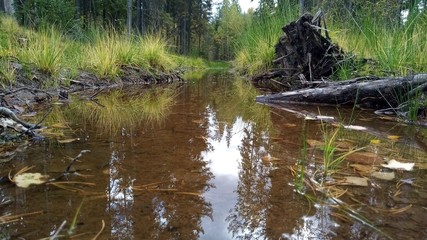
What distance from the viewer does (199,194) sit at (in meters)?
1.12

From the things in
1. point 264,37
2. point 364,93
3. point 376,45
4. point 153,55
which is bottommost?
point 364,93

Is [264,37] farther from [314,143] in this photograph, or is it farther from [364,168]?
[364,168]

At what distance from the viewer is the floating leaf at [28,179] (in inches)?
45.2

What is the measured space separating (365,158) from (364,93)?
173 centimetres

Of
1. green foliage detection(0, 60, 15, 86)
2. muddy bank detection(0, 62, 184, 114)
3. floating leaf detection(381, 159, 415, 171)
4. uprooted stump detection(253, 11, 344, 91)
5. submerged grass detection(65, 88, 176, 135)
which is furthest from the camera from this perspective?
uprooted stump detection(253, 11, 344, 91)

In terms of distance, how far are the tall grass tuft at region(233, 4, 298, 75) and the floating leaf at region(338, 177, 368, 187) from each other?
217 inches

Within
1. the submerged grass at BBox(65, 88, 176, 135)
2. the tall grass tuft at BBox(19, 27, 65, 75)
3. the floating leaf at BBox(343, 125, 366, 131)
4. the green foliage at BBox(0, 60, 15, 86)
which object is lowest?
the floating leaf at BBox(343, 125, 366, 131)

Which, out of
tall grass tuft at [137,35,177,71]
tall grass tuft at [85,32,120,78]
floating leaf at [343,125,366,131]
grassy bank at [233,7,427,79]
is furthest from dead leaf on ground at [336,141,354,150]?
tall grass tuft at [137,35,177,71]

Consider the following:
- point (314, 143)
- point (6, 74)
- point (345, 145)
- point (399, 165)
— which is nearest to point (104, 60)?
point (6, 74)

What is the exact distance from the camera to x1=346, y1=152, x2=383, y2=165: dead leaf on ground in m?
1.47

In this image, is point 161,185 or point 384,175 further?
point 384,175

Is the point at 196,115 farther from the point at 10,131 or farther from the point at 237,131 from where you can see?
the point at 10,131

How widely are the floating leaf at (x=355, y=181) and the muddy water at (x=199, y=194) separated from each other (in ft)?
0.09

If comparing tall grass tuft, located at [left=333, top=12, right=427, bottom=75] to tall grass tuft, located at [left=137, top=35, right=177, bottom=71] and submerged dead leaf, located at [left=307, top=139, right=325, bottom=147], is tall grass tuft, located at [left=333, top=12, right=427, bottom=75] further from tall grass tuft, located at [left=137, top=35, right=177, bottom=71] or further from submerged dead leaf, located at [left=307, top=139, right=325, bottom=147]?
tall grass tuft, located at [left=137, top=35, right=177, bottom=71]
